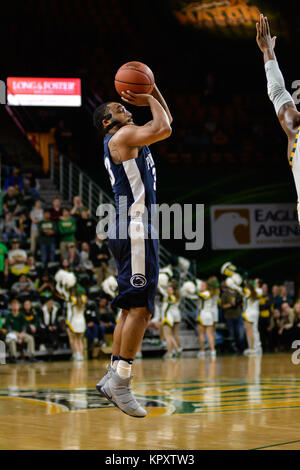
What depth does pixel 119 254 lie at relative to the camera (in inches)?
223

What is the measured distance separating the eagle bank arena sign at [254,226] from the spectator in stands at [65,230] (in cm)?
506

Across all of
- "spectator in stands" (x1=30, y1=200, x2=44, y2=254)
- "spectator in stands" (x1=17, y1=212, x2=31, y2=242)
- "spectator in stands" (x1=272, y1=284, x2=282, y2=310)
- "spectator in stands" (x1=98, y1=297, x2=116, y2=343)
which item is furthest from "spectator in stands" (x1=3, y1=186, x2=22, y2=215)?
"spectator in stands" (x1=272, y1=284, x2=282, y2=310)

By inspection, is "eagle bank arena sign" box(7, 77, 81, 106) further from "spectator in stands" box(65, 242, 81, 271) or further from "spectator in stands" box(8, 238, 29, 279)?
"spectator in stands" box(65, 242, 81, 271)

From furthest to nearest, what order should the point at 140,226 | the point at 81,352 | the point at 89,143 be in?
the point at 89,143, the point at 81,352, the point at 140,226

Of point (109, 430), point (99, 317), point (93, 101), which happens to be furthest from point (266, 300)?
point (109, 430)

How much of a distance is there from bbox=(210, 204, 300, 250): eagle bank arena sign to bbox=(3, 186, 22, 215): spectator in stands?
19.3ft

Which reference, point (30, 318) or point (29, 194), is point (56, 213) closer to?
point (29, 194)

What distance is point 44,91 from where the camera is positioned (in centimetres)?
2369

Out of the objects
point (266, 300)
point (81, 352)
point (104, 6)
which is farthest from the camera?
point (104, 6)

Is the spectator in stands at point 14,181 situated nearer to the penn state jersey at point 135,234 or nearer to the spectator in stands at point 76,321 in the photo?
the spectator in stands at point 76,321

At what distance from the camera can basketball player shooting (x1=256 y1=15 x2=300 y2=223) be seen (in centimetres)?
493

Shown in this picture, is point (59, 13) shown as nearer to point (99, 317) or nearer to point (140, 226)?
point (99, 317)

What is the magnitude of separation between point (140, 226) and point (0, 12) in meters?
20.2

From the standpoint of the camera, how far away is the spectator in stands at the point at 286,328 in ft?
62.7
